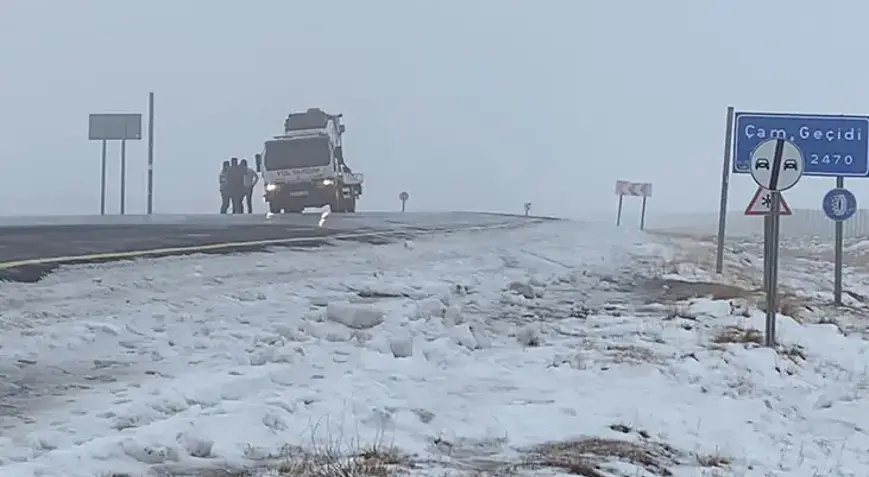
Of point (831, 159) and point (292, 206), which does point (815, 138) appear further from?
point (292, 206)

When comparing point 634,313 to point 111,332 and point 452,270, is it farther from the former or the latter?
point 111,332

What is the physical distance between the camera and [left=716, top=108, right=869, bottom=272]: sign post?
14656mm

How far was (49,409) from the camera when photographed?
235 inches

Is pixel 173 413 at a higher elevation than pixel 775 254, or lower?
lower

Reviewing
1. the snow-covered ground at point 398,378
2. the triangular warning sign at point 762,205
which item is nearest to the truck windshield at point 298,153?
the snow-covered ground at point 398,378

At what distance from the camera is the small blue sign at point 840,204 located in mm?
17109

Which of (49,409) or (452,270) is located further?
(452,270)

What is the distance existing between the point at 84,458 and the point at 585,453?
2.63 m

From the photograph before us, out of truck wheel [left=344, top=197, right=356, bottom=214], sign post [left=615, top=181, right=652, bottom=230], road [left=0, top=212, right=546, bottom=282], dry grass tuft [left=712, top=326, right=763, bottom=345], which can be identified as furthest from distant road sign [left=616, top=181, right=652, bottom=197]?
dry grass tuft [left=712, top=326, right=763, bottom=345]

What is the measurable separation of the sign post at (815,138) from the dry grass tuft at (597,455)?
8673 millimetres

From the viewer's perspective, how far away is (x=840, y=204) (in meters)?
17.2

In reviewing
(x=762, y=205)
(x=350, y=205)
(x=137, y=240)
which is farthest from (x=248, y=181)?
(x=762, y=205)

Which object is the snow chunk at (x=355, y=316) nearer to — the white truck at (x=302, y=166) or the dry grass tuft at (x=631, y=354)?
the dry grass tuft at (x=631, y=354)

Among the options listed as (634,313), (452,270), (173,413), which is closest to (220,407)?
(173,413)
